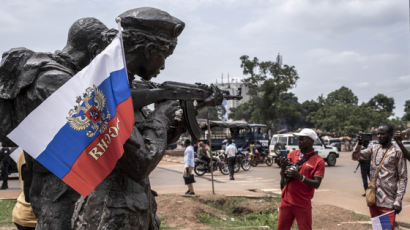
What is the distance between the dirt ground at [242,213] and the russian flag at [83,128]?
536cm

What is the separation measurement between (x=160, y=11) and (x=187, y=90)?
534 mm

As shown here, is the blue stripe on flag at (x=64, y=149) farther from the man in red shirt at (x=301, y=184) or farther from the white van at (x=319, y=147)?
the white van at (x=319, y=147)

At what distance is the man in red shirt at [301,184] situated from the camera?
4.14 metres

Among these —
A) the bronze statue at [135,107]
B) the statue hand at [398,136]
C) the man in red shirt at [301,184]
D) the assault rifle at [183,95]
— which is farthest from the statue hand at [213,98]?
the statue hand at [398,136]

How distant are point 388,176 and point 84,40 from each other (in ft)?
13.0

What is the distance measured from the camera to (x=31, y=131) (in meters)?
1.54

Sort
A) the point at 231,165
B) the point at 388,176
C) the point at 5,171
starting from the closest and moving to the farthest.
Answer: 1. the point at 388,176
2. the point at 5,171
3. the point at 231,165

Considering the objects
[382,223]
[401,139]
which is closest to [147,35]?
[382,223]

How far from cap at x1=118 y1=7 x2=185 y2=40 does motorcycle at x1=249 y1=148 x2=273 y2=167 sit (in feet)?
67.9

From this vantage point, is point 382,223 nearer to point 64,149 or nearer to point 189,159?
point 64,149

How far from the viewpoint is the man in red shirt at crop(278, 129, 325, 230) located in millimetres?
4145

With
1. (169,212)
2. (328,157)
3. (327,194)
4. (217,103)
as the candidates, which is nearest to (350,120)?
(328,157)

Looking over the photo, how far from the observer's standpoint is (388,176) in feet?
14.8

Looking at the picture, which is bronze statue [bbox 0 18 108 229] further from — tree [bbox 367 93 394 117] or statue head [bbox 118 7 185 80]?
tree [bbox 367 93 394 117]
